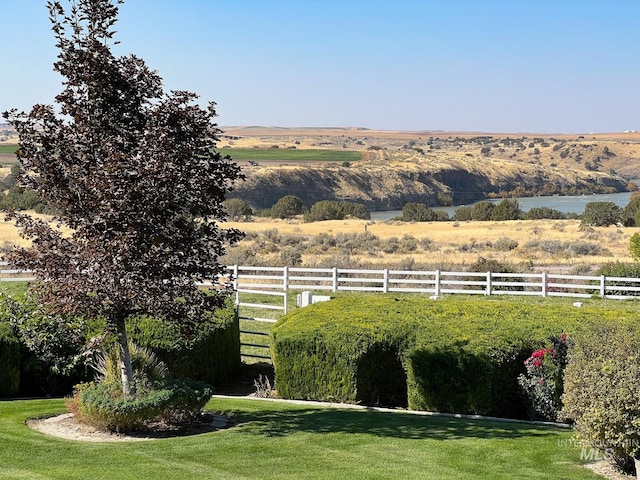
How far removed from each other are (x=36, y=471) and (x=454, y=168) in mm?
124752

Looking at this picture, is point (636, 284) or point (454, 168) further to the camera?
point (454, 168)

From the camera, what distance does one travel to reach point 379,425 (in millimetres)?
11758

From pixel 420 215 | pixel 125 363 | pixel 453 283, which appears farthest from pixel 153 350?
pixel 420 215

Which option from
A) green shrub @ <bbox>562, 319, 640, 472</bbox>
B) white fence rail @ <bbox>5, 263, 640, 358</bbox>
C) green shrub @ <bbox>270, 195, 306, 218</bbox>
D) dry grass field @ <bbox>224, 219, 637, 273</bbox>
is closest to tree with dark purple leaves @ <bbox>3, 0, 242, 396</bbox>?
green shrub @ <bbox>562, 319, 640, 472</bbox>

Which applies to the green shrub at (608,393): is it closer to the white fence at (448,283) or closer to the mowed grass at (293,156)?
the white fence at (448,283)

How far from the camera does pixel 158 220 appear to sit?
1083cm

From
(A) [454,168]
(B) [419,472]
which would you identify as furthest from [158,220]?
(A) [454,168]

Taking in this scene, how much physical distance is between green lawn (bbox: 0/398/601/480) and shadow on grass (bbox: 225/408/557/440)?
0.01 meters

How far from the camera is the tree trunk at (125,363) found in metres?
11.4

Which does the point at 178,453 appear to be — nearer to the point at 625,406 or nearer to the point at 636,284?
the point at 625,406

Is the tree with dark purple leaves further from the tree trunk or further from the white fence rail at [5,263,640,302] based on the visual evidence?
the white fence rail at [5,263,640,302]

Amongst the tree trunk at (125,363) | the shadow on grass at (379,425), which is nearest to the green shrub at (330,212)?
the shadow on grass at (379,425)

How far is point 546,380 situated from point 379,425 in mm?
2529

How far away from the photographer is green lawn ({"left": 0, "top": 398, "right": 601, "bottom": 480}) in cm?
922
